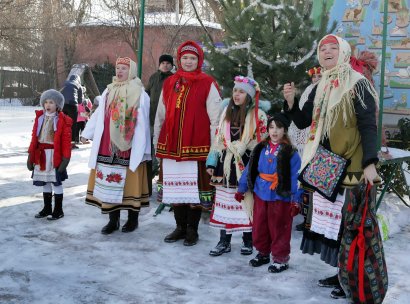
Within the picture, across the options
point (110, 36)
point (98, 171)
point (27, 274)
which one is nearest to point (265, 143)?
point (98, 171)

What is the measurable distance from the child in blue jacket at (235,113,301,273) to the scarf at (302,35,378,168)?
1.48 ft

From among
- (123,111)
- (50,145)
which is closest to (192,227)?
(123,111)

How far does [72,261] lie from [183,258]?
973 millimetres

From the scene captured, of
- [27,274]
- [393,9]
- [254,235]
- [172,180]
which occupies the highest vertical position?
[393,9]

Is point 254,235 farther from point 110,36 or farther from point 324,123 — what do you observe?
point 110,36

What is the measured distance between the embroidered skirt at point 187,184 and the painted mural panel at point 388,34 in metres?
2.98

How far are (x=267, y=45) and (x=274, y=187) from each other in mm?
2014

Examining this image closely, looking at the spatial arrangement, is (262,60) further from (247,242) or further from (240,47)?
(247,242)

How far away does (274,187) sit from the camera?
165 inches

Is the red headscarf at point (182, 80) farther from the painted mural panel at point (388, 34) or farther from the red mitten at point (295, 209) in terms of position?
the painted mural panel at point (388, 34)

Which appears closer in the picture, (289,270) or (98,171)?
(289,270)

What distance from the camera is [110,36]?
27.1 m

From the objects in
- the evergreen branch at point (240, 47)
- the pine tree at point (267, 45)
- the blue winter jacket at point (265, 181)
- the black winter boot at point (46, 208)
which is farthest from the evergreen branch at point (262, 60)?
the black winter boot at point (46, 208)

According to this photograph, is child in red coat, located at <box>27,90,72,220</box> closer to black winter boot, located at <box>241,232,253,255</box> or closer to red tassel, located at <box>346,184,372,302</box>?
black winter boot, located at <box>241,232,253,255</box>
